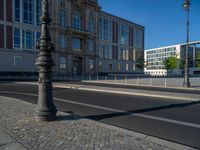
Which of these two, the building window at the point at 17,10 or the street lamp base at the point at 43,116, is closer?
the street lamp base at the point at 43,116

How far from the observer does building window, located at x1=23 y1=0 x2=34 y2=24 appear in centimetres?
4438

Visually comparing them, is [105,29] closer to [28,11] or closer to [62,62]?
[62,62]

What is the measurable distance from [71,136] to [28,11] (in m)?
44.9

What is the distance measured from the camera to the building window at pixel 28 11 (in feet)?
146

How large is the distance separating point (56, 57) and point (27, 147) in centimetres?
4692

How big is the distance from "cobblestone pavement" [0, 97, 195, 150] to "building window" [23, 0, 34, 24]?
138 ft

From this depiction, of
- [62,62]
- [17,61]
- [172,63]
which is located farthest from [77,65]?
[172,63]

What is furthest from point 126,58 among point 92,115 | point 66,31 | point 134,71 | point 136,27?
point 92,115

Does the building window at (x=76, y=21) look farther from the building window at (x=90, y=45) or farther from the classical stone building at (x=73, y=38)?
the building window at (x=90, y=45)

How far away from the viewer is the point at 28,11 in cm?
4488

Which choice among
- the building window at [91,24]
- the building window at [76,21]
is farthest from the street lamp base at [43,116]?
the building window at [91,24]

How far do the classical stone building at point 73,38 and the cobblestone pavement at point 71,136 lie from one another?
38.7 m

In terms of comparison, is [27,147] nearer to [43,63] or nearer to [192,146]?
[43,63]

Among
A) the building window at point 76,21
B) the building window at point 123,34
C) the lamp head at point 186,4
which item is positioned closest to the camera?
the lamp head at point 186,4
